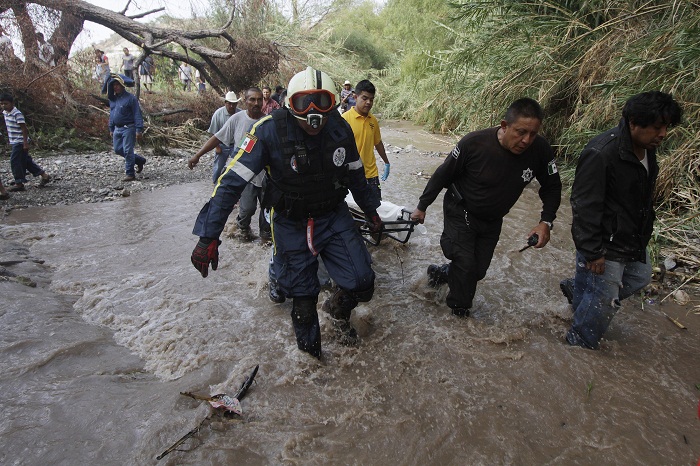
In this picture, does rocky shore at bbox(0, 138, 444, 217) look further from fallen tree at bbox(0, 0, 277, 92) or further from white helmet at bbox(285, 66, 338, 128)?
white helmet at bbox(285, 66, 338, 128)

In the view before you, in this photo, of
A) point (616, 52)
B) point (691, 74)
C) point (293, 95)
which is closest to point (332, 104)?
point (293, 95)

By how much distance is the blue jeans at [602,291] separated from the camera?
2.81 m

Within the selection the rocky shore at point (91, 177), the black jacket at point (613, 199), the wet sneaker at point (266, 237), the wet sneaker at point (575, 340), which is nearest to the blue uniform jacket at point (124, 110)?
the rocky shore at point (91, 177)

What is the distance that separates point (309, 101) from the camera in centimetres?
252

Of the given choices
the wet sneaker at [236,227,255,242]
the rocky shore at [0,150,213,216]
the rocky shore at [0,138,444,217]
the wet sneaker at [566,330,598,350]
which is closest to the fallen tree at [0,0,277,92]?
the rocky shore at [0,138,444,217]

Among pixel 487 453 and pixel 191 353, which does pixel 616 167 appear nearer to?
pixel 487 453

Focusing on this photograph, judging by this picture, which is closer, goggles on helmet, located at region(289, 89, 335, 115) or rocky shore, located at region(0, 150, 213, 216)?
goggles on helmet, located at region(289, 89, 335, 115)

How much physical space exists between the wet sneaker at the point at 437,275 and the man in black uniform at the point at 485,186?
1.76ft

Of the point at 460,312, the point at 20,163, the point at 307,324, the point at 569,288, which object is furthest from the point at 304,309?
the point at 20,163

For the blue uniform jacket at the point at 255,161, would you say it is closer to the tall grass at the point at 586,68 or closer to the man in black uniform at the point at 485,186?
the man in black uniform at the point at 485,186

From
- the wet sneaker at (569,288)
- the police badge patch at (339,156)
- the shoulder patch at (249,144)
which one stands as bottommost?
the wet sneaker at (569,288)

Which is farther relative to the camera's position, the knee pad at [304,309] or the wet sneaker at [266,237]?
the wet sneaker at [266,237]

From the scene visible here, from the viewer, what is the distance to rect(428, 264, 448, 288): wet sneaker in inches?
160

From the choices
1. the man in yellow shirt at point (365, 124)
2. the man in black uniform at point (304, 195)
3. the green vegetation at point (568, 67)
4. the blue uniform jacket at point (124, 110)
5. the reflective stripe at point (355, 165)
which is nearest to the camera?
the man in black uniform at point (304, 195)
